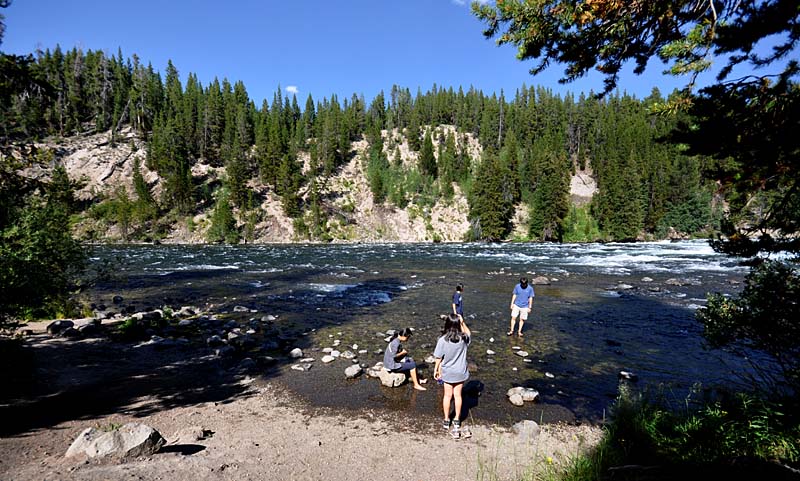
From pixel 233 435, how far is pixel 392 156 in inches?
4170

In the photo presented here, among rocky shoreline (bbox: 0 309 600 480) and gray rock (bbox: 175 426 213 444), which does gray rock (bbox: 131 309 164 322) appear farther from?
gray rock (bbox: 175 426 213 444)

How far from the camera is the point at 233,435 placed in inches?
293

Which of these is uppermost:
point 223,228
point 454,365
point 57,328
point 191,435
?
point 223,228

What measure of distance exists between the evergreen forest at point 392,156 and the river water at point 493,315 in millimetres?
35432

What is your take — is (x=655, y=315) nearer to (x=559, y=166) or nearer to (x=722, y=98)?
(x=722, y=98)

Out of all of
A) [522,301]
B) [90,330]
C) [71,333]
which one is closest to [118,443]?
[71,333]

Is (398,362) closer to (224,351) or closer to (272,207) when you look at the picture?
(224,351)

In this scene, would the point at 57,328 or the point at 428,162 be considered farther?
the point at 428,162

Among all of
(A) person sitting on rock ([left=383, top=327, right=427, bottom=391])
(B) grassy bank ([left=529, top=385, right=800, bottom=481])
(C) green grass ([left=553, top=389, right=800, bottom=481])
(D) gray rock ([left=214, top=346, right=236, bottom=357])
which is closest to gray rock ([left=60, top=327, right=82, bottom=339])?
(D) gray rock ([left=214, top=346, right=236, bottom=357])

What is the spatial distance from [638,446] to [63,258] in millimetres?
17434

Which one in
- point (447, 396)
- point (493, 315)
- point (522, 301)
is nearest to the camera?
Result: point (447, 396)

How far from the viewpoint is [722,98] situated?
13.6 feet

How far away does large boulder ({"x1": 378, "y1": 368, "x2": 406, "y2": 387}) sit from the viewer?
10.1 m

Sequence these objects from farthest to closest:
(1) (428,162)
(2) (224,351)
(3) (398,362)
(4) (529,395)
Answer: (1) (428,162) → (2) (224,351) → (3) (398,362) → (4) (529,395)
